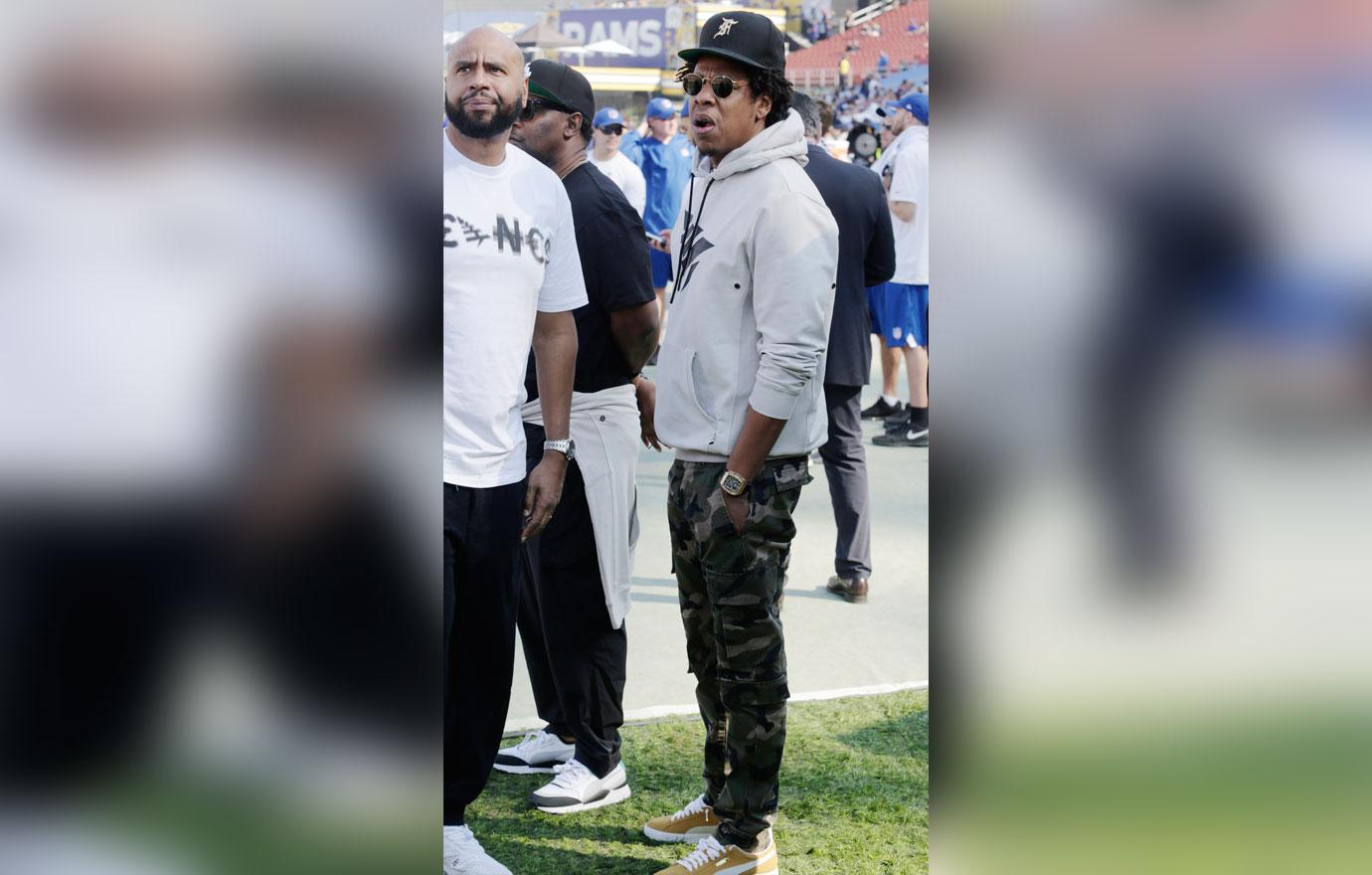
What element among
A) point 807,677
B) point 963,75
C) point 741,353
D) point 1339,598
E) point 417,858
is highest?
point 963,75

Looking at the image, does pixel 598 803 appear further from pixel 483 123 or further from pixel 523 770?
pixel 483 123

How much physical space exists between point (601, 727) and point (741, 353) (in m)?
1.28

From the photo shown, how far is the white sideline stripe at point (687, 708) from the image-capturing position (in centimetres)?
441

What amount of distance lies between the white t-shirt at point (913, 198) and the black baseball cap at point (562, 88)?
4.69 meters

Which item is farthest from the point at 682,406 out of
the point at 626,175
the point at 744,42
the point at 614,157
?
the point at 614,157

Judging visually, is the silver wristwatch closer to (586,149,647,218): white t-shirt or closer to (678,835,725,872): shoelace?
(678,835,725,872): shoelace

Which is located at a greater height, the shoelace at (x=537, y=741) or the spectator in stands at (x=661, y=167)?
the spectator in stands at (x=661, y=167)

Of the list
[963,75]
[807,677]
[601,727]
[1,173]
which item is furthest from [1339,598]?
[807,677]

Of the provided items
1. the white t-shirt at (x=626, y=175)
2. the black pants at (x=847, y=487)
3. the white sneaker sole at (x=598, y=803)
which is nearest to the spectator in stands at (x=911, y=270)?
A: the white t-shirt at (x=626, y=175)

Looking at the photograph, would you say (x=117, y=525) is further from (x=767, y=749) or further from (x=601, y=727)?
(x=601, y=727)

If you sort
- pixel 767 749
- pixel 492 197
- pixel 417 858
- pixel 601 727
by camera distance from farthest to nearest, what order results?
pixel 601 727 → pixel 767 749 → pixel 492 197 → pixel 417 858

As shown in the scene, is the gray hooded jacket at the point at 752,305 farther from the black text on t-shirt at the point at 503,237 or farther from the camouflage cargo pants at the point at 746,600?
the black text on t-shirt at the point at 503,237

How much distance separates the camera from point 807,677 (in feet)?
15.9

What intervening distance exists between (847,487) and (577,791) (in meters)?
2.33
